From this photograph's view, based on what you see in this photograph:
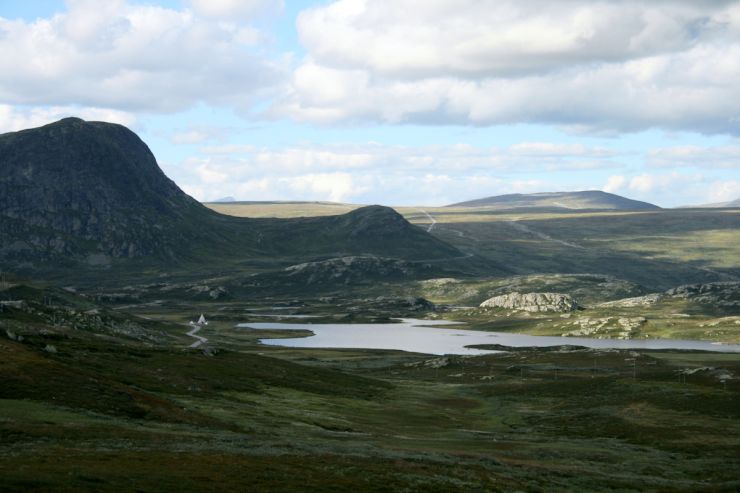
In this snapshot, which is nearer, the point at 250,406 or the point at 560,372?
the point at 250,406

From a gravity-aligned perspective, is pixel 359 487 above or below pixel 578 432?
above

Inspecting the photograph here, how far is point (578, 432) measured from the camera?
319 ft

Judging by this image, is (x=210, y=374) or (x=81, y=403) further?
(x=210, y=374)

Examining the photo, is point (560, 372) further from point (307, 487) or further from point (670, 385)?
point (307, 487)

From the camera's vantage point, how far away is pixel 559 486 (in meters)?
57.5

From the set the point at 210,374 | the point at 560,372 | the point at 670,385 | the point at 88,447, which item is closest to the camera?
the point at 88,447

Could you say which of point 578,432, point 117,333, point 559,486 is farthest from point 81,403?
point 117,333

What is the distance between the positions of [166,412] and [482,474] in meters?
33.8

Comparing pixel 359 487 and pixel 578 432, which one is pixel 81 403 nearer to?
pixel 359 487

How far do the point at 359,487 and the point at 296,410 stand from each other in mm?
50563

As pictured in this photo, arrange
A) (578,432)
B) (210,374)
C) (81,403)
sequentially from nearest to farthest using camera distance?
(81,403)
(578,432)
(210,374)

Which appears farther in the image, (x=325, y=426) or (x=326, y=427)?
(x=325, y=426)

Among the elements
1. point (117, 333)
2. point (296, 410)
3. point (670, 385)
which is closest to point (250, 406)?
point (296, 410)

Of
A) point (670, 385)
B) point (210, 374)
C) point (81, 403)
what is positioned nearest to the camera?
point (81, 403)
